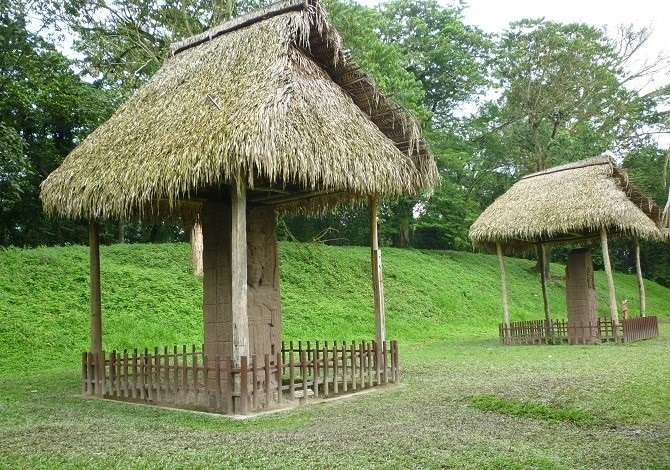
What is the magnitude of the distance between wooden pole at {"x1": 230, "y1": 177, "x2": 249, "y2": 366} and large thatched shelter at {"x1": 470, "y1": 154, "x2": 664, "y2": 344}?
10.7 m

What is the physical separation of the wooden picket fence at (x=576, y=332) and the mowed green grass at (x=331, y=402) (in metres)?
0.61

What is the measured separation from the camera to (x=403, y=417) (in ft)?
23.3

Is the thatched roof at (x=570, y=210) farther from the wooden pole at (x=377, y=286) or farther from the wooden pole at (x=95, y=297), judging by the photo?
the wooden pole at (x=95, y=297)

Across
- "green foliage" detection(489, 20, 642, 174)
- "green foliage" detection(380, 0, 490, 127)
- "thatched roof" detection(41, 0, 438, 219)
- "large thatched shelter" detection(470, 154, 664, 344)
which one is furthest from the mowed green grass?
"green foliage" detection(380, 0, 490, 127)

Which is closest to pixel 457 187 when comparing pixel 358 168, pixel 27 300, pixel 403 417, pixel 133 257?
pixel 133 257

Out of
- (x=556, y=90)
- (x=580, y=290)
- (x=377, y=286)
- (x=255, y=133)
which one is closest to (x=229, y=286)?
(x=377, y=286)

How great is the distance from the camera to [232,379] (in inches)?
300

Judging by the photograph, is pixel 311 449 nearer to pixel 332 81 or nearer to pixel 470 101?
pixel 332 81

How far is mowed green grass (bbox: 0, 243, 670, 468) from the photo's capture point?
Result: 538 cm

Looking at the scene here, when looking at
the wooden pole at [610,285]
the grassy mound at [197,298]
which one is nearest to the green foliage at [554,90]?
the grassy mound at [197,298]

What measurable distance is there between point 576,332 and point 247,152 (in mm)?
11692

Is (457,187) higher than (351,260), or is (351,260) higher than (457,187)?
(457,187)

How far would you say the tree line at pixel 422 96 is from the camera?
64.0 feet

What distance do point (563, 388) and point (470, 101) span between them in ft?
86.2
